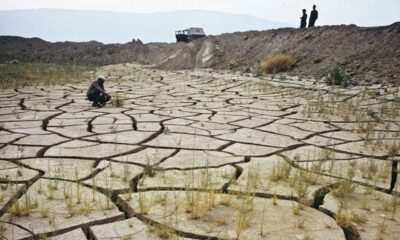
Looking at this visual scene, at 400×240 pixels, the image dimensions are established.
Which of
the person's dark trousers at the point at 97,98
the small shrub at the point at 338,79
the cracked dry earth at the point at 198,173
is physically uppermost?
the small shrub at the point at 338,79

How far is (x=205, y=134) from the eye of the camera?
422 cm

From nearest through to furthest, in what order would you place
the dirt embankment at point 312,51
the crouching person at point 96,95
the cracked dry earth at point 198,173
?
the cracked dry earth at point 198,173 < the crouching person at point 96,95 < the dirt embankment at point 312,51

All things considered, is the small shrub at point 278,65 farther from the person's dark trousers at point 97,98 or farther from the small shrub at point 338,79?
the person's dark trousers at point 97,98

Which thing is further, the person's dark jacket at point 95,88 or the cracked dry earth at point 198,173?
the person's dark jacket at point 95,88

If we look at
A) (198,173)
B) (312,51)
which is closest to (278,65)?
(312,51)

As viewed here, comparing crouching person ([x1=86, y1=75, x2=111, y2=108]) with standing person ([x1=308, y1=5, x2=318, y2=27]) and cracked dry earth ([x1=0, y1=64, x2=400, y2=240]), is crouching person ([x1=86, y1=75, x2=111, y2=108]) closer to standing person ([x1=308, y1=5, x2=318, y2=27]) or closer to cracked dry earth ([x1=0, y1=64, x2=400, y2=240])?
cracked dry earth ([x1=0, y1=64, x2=400, y2=240])

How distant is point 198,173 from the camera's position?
291 cm

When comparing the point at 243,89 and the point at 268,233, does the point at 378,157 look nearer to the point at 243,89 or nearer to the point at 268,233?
the point at 268,233

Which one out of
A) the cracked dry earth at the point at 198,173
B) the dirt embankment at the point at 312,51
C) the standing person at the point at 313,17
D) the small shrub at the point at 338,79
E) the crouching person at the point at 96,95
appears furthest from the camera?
the standing person at the point at 313,17

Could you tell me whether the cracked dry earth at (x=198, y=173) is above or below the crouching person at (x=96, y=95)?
below

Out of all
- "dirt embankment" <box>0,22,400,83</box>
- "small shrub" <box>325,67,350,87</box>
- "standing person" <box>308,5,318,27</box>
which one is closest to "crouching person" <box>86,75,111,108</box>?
"small shrub" <box>325,67,350,87</box>

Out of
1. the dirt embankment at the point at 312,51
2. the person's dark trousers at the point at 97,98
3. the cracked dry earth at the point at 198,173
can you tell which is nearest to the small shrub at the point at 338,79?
the dirt embankment at the point at 312,51

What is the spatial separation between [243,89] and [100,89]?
11.5ft

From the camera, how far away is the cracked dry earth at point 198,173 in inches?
82.1
